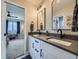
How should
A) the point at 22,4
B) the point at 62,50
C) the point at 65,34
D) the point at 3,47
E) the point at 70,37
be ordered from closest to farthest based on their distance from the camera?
1. the point at 62,50
2. the point at 70,37
3. the point at 65,34
4. the point at 3,47
5. the point at 22,4

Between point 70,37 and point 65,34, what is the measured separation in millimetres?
222

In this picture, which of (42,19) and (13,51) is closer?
(42,19)

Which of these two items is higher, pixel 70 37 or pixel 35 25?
pixel 35 25

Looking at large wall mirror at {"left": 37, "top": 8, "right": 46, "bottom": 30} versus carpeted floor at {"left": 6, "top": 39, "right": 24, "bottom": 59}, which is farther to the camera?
carpeted floor at {"left": 6, "top": 39, "right": 24, "bottom": 59}

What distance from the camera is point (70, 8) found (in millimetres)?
2047

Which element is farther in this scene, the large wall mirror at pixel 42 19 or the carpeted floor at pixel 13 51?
the carpeted floor at pixel 13 51

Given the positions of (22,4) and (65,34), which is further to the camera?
(22,4)

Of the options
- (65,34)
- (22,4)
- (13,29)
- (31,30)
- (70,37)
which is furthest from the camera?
(13,29)

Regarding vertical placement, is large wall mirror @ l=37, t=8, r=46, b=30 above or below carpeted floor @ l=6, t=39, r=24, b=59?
above

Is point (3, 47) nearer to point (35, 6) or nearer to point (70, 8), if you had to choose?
point (70, 8)

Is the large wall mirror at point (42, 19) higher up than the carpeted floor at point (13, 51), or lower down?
higher up

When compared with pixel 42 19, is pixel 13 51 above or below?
below

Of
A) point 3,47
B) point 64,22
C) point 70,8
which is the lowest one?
point 3,47

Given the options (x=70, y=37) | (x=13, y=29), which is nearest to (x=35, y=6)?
(x=70, y=37)
